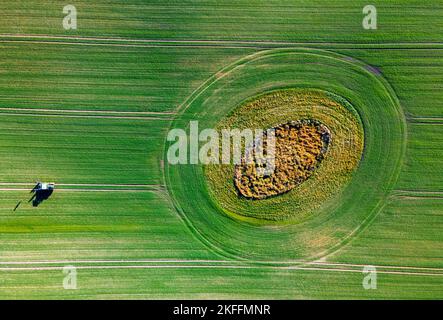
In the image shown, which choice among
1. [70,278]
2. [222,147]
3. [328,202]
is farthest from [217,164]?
[70,278]

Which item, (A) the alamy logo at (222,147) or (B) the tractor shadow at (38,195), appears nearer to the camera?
(B) the tractor shadow at (38,195)

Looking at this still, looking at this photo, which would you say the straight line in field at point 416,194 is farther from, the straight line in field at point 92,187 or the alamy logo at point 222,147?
the straight line in field at point 92,187

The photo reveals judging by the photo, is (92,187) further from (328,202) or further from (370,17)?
(370,17)

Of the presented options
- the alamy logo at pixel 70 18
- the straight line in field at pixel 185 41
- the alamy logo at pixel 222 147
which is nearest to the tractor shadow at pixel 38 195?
the alamy logo at pixel 222 147

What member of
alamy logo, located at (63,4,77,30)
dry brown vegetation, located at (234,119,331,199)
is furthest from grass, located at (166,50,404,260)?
alamy logo, located at (63,4,77,30)

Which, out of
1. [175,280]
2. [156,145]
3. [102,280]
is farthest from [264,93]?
[102,280]

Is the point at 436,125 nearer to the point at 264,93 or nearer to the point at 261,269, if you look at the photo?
the point at 264,93
